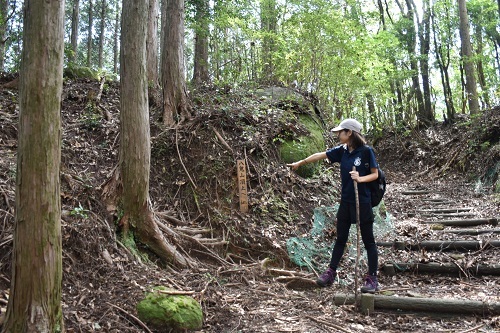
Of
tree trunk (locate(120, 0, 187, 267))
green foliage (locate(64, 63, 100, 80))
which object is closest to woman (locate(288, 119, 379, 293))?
tree trunk (locate(120, 0, 187, 267))

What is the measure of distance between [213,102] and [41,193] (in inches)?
235

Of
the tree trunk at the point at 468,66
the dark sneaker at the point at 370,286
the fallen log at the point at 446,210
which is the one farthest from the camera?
the tree trunk at the point at 468,66

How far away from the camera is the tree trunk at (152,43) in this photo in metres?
8.54

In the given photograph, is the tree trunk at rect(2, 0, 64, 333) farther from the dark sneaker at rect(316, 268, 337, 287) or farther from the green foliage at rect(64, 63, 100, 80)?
the green foliage at rect(64, 63, 100, 80)

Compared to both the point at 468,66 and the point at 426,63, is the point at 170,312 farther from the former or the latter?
Result: the point at 426,63

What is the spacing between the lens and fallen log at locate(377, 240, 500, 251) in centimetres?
563

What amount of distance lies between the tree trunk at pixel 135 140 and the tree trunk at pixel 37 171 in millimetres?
2079

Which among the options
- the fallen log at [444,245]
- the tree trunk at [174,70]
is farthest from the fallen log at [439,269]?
the tree trunk at [174,70]

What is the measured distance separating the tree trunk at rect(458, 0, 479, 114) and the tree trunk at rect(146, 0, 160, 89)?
1070cm

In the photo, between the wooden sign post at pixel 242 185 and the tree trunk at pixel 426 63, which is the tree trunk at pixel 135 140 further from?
the tree trunk at pixel 426 63

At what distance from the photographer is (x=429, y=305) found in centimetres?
403

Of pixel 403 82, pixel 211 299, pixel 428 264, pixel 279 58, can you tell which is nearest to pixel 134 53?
pixel 211 299

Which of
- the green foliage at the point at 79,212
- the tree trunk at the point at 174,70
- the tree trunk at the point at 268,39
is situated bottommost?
the green foliage at the point at 79,212

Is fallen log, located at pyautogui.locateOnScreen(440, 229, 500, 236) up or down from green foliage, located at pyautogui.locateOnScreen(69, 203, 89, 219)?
down
